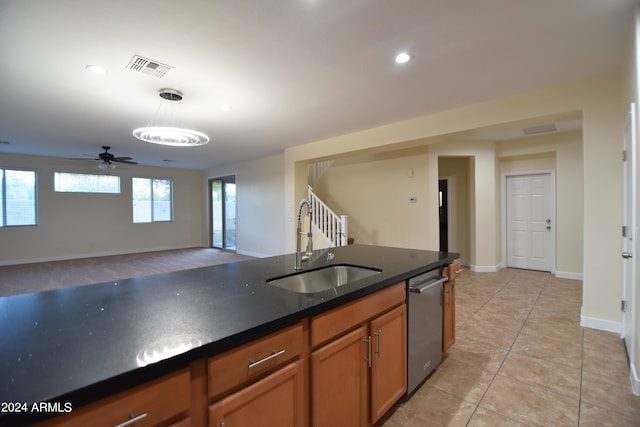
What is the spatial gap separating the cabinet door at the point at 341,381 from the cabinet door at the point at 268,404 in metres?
0.09

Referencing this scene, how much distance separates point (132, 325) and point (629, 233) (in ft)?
11.1

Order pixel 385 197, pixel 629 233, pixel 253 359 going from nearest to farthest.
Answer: pixel 253 359 < pixel 629 233 < pixel 385 197

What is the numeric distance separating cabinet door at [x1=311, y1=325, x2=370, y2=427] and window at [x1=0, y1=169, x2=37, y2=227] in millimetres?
8932

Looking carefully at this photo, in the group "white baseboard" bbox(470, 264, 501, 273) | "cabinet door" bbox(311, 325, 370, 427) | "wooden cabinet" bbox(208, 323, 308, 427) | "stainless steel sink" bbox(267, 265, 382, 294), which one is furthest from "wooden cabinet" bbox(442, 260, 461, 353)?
"white baseboard" bbox(470, 264, 501, 273)

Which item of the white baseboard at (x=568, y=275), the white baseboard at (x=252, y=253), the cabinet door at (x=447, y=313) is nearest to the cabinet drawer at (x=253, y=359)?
the cabinet door at (x=447, y=313)

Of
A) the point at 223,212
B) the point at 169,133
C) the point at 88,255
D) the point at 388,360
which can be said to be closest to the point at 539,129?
the point at 388,360

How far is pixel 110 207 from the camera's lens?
797 centimetres

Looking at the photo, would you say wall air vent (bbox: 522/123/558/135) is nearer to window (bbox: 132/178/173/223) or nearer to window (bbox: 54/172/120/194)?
window (bbox: 132/178/173/223)

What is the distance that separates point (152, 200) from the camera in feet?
28.8

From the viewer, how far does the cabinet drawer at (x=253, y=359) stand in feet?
3.01

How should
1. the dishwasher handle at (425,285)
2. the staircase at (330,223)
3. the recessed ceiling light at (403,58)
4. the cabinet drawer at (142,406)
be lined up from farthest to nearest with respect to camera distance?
the staircase at (330,223) < the recessed ceiling light at (403,58) < the dishwasher handle at (425,285) < the cabinet drawer at (142,406)

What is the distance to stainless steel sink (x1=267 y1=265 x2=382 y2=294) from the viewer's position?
72.4 inches

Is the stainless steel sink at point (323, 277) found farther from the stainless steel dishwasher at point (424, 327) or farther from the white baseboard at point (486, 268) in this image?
the white baseboard at point (486, 268)

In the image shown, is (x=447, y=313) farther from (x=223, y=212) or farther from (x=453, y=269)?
(x=223, y=212)
